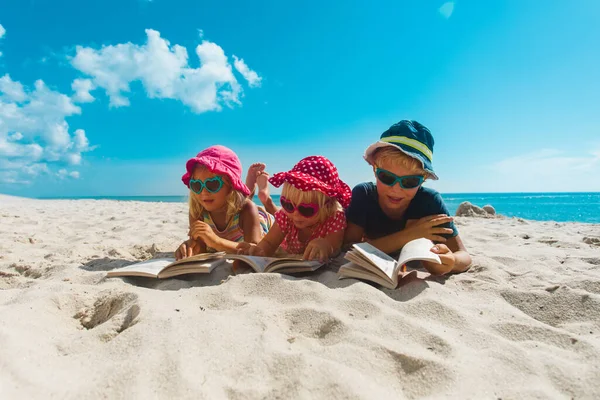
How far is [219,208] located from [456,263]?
2.25 m

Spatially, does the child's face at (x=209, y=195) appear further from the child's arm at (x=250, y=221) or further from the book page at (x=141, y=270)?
the book page at (x=141, y=270)

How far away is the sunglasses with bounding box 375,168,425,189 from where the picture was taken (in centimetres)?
263

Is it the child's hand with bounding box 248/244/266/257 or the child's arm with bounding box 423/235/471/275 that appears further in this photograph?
the child's hand with bounding box 248/244/266/257

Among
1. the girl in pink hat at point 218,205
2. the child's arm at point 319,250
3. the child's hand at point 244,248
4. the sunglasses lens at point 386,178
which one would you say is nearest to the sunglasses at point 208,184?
the girl in pink hat at point 218,205

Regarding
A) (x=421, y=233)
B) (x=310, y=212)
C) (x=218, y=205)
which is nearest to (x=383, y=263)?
(x=421, y=233)

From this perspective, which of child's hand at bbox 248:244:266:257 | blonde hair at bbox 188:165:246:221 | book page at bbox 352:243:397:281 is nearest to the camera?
book page at bbox 352:243:397:281

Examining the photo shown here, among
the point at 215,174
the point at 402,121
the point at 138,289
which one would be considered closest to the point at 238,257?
the point at 138,289

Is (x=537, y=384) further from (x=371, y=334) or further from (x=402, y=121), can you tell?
(x=402, y=121)

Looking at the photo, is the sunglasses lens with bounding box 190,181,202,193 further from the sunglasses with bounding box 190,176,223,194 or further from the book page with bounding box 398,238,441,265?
the book page with bounding box 398,238,441,265

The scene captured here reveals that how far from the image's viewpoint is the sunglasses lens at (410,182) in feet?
8.62

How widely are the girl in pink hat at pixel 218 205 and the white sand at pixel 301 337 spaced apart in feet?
1.76

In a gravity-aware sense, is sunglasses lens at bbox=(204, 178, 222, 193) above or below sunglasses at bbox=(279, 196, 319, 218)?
above

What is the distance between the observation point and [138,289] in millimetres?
2283

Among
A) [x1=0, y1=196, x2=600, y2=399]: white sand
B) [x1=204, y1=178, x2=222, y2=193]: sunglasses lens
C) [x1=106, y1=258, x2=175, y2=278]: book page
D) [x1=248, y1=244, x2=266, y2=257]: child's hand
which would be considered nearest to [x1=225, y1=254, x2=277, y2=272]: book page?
[x1=0, y1=196, x2=600, y2=399]: white sand
